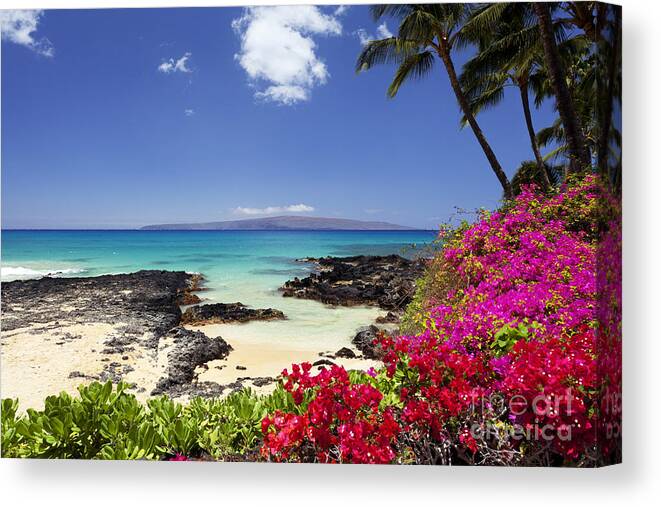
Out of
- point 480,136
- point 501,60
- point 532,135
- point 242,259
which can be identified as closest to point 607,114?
point 532,135

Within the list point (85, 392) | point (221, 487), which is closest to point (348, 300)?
point (221, 487)

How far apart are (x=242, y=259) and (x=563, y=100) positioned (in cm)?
309

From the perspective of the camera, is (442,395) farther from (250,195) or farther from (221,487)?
(250,195)

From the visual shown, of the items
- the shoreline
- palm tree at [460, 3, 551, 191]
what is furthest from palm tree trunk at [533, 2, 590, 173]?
the shoreline

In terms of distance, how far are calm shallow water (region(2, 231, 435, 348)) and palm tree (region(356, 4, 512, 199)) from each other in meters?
0.82

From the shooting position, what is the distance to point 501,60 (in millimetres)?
4195

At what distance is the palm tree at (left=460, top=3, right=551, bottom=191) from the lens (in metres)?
3.12

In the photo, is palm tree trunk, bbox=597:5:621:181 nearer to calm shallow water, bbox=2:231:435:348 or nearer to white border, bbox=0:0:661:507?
white border, bbox=0:0:661:507

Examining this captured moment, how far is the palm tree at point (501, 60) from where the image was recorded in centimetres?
312

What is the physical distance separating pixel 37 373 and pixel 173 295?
958 mm

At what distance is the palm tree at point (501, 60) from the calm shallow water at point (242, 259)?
1.13 metres

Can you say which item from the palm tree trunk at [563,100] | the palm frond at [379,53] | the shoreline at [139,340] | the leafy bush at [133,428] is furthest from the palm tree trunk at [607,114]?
the leafy bush at [133,428]

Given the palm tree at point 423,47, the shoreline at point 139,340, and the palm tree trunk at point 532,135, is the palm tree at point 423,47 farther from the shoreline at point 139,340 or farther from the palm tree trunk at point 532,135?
the shoreline at point 139,340

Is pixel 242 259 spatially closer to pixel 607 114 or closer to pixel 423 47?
pixel 423 47
